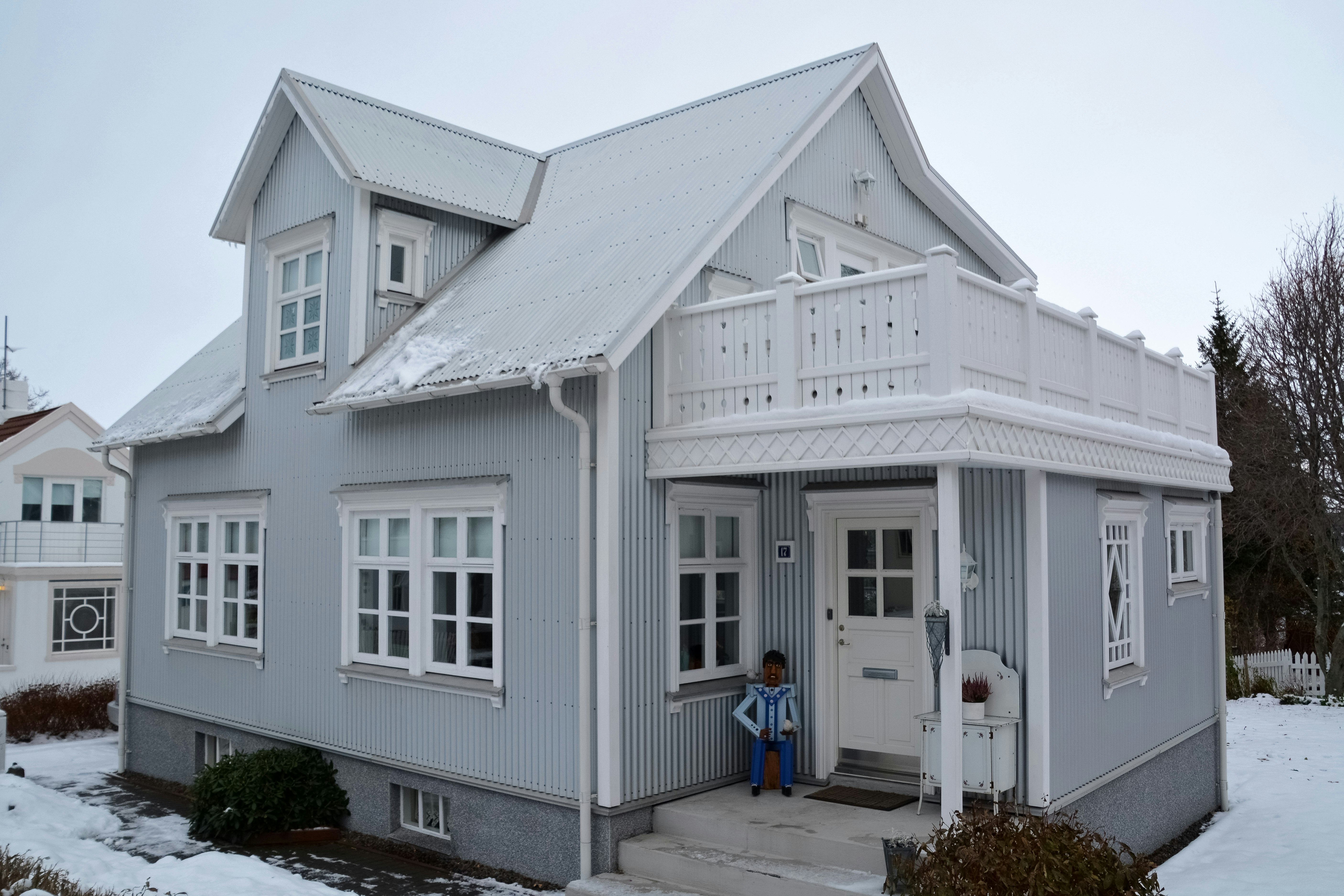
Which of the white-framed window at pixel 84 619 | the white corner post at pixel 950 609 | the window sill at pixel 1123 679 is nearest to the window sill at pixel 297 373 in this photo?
the white corner post at pixel 950 609

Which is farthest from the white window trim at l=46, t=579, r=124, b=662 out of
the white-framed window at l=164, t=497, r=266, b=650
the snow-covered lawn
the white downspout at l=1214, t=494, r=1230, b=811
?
the white downspout at l=1214, t=494, r=1230, b=811

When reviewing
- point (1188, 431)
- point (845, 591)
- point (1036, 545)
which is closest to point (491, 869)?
point (845, 591)

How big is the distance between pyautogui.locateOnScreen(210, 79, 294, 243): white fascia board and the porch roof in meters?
6.53

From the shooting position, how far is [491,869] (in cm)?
911

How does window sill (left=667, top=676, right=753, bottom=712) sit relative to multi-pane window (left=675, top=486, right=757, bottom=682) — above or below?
below

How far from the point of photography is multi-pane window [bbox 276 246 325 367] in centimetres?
1160

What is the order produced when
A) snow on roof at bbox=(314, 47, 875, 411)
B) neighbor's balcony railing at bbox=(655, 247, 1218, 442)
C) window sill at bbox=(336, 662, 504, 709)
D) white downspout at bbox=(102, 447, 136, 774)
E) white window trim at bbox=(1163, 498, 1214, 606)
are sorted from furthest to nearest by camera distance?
white downspout at bbox=(102, 447, 136, 774) < white window trim at bbox=(1163, 498, 1214, 606) < window sill at bbox=(336, 662, 504, 709) < snow on roof at bbox=(314, 47, 875, 411) < neighbor's balcony railing at bbox=(655, 247, 1218, 442)

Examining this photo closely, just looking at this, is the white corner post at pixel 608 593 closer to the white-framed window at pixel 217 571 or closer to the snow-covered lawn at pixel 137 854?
the snow-covered lawn at pixel 137 854

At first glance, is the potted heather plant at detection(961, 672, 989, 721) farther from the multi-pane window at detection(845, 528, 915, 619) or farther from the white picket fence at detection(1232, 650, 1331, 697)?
the white picket fence at detection(1232, 650, 1331, 697)

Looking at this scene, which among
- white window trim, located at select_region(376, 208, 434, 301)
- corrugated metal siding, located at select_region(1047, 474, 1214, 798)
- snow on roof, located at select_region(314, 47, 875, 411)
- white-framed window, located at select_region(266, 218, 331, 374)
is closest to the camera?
corrugated metal siding, located at select_region(1047, 474, 1214, 798)

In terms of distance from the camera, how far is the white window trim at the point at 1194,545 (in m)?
11.3

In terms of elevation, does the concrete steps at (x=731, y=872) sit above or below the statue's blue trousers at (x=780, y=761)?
below

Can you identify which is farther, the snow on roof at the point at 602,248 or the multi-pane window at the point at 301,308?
the multi-pane window at the point at 301,308

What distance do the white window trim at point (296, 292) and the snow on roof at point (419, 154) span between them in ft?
2.89
